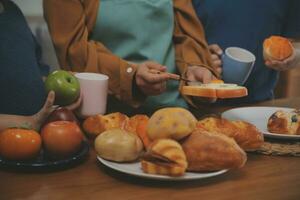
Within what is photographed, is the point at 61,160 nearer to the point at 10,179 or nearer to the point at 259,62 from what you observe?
the point at 10,179

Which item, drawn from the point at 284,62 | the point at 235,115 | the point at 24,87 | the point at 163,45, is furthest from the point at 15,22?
the point at 284,62

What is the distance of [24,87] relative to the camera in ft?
3.64

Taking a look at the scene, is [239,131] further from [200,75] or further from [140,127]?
[200,75]

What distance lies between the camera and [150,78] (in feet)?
3.67

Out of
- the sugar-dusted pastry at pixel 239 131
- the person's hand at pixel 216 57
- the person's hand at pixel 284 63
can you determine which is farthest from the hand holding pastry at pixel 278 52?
the sugar-dusted pastry at pixel 239 131

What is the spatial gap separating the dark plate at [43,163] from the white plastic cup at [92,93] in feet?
0.78

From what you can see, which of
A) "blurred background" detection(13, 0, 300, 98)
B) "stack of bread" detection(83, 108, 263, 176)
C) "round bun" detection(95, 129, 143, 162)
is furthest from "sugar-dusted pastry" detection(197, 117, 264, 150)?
"blurred background" detection(13, 0, 300, 98)

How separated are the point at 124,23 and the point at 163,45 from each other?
0.12 metres

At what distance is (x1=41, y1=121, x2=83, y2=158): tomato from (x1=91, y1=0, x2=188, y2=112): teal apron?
1.50ft

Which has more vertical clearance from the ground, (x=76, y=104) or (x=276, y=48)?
(x=276, y=48)

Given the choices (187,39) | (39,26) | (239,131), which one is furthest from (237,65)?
(39,26)

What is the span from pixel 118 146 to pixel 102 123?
6.1 inches

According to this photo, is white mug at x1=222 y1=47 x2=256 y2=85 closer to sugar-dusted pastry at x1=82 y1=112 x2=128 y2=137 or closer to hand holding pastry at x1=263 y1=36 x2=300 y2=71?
hand holding pastry at x1=263 y1=36 x2=300 y2=71

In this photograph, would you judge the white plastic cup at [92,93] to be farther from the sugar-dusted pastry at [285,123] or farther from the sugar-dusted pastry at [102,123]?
the sugar-dusted pastry at [285,123]
